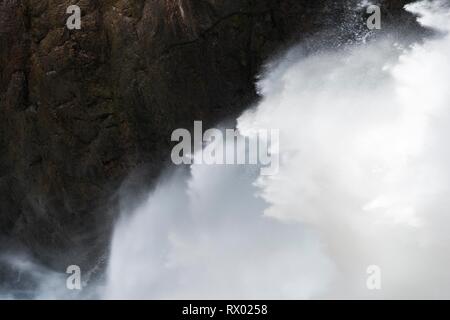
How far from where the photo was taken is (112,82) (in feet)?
46.5

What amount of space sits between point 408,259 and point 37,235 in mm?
8813

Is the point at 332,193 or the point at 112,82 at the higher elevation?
the point at 112,82

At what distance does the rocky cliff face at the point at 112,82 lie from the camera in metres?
13.3

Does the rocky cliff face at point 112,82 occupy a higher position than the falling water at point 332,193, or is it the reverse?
the rocky cliff face at point 112,82

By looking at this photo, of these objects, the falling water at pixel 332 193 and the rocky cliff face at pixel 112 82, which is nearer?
the falling water at pixel 332 193

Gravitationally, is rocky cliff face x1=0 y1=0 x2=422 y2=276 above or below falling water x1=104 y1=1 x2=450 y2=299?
above

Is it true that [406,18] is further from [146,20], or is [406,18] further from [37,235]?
[37,235]

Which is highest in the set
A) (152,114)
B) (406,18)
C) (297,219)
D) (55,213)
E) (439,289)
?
(406,18)

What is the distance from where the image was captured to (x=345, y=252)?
1242 centimetres

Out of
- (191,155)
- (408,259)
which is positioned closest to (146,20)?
(191,155)

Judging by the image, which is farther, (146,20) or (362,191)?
(146,20)

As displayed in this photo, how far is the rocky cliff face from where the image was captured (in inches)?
523

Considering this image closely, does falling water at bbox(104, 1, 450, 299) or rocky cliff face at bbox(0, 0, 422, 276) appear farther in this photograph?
rocky cliff face at bbox(0, 0, 422, 276)

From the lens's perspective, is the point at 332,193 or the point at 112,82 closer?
the point at 332,193
